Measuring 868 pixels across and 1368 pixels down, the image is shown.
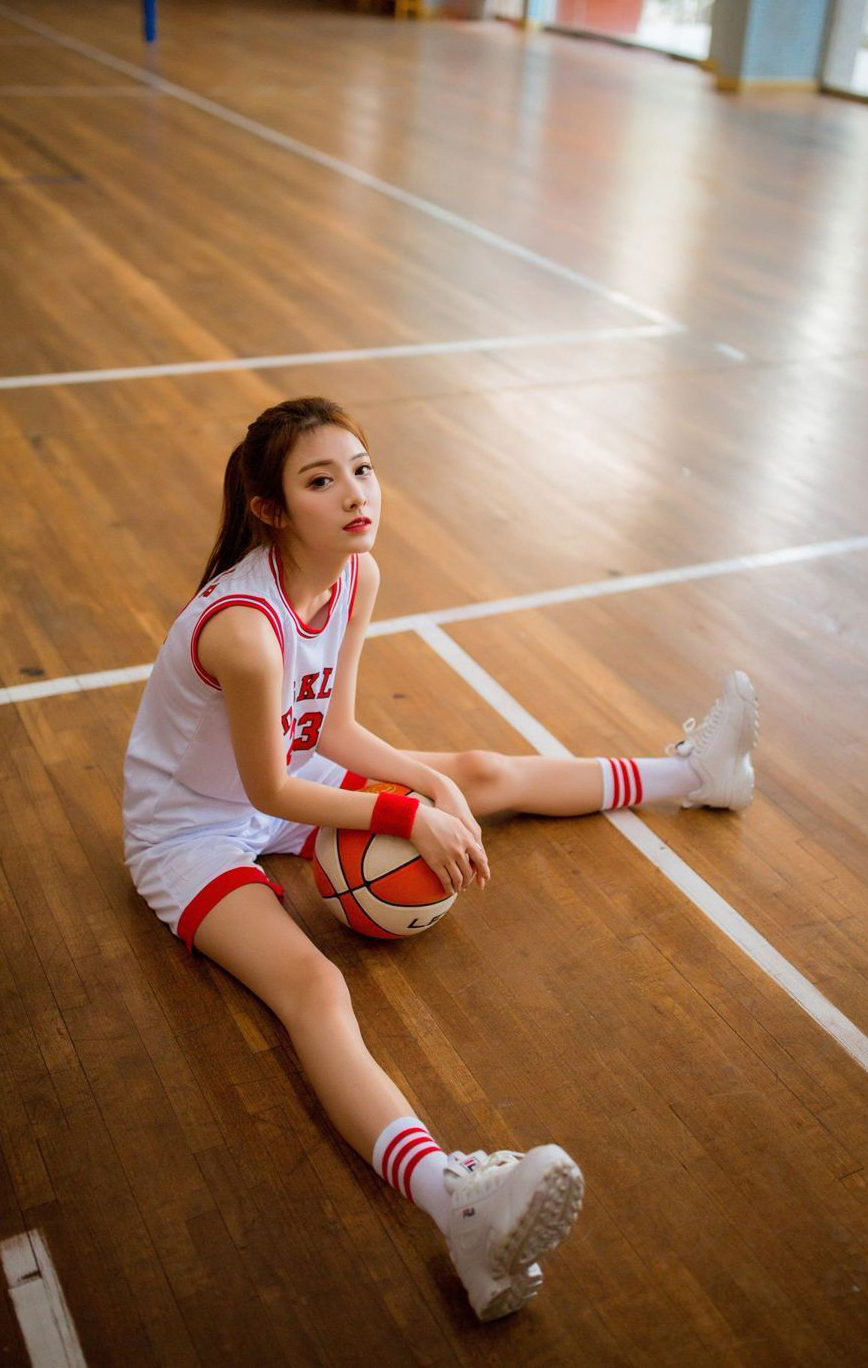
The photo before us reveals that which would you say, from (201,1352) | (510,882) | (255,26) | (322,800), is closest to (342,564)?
(322,800)

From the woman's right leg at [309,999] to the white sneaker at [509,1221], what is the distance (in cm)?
22

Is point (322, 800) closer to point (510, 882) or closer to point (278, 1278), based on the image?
point (510, 882)

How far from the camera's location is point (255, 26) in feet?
49.8

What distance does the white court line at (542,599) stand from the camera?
327 centimetres

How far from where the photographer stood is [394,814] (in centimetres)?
236

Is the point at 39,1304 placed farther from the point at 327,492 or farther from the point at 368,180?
the point at 368,180

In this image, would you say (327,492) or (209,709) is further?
(209,709)

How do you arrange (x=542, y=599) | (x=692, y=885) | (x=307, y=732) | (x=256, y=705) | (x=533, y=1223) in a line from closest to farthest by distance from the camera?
(x=533, y=1223), (x=256, y=705), (x=307, y=732), (x=692, y=885), (x=542, y=599)

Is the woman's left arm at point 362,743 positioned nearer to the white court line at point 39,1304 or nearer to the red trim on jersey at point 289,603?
the red trim on jersey at point 289,603

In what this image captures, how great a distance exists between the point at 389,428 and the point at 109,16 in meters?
12.5

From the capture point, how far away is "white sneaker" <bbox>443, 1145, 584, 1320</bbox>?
5.83ft

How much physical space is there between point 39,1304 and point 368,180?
24.7ft

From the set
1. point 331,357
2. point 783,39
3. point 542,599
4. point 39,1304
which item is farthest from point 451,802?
point 783,39

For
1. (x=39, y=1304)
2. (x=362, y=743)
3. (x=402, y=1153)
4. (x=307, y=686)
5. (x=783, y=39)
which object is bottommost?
(x=39, y=1304)
